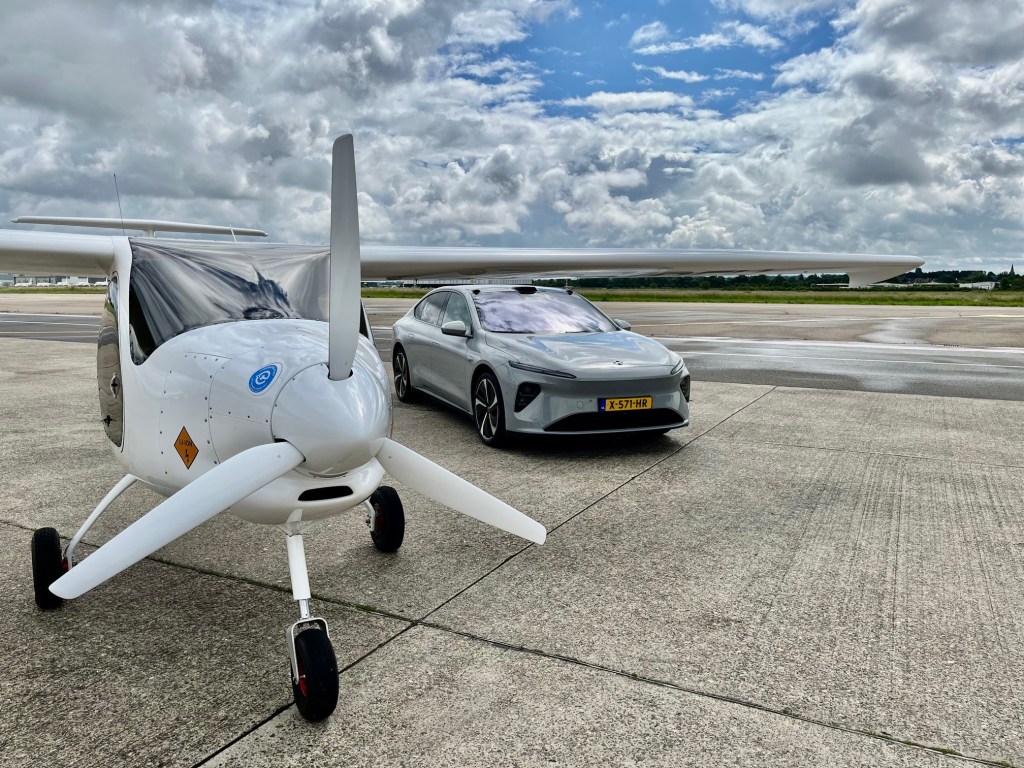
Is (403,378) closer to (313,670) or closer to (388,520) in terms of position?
(388,520)

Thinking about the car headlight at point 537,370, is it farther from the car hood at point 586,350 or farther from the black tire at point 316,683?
the black tire at point 316,683

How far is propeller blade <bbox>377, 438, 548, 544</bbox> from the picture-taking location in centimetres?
307

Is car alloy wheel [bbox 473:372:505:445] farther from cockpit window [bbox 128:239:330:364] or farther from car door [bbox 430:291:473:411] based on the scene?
cockpit window [bbox 128:239:330:364]

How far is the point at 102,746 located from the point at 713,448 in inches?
212

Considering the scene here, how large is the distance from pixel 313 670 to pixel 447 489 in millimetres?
898

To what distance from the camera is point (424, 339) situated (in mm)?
8734

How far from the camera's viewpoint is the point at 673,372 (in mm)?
6699

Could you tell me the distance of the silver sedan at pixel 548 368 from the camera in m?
6.50

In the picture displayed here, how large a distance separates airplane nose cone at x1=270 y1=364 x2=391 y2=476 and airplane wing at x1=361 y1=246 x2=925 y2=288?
4897 mm

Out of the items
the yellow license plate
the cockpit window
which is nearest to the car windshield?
the yellow license plate

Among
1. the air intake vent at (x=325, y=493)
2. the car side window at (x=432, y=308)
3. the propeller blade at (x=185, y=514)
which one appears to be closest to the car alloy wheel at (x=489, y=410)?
the car side window at (x=432, y=308)

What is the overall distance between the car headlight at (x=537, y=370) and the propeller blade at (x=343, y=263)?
3.75 m

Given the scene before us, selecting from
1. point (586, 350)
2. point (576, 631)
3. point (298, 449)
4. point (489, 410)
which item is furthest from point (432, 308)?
point (298, 449)

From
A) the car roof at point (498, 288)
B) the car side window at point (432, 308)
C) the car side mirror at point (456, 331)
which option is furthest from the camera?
the car side window at point (432, 308)
